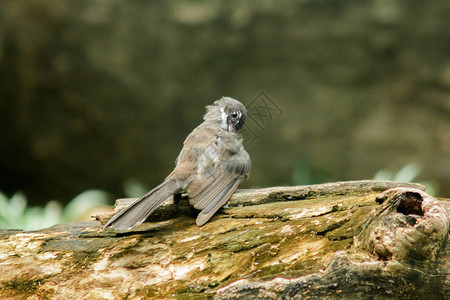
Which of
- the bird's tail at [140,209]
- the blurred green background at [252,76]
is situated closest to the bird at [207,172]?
the bird's tail at [140,209]

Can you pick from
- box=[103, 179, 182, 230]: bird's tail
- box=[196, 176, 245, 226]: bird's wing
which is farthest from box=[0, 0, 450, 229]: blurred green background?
→ box=[103, 179, 182, 230]: bird's tail

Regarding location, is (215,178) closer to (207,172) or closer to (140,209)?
(207,172)

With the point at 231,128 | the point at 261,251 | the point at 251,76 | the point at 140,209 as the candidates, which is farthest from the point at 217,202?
the point at 251,76

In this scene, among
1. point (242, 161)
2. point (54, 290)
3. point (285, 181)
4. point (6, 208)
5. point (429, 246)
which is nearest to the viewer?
point (429, 246)

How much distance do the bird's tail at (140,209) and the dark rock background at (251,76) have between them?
15.8 feet

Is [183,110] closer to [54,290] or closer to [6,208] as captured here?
[6,208]

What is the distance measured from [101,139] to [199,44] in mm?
2434

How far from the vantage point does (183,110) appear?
8.51 metres

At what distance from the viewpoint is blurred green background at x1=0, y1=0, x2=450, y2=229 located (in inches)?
Answer: 324

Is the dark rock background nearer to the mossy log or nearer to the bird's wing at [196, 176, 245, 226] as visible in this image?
the bird's wing at [196, 176, 245, 226]

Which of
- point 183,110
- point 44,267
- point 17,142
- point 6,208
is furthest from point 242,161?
point 17,142

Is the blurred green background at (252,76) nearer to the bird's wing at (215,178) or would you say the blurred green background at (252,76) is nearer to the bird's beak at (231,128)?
the bird's beak at (231,128)

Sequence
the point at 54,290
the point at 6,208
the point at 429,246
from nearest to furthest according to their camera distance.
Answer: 1. the point at 429,246
2. the point at 54,290
3. the point at 6,208

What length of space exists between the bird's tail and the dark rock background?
4.82m
